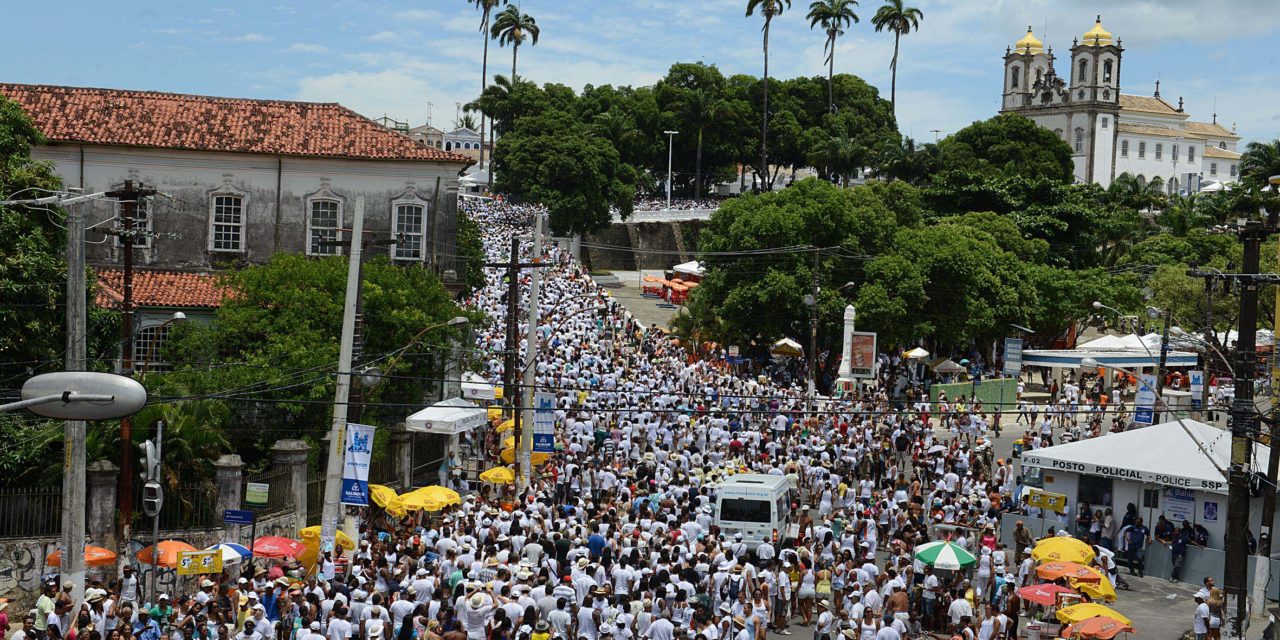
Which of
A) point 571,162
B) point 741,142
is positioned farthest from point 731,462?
point 741,142

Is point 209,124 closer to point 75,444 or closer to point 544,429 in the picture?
point 544,429

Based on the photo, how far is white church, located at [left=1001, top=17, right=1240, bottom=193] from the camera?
128 metres

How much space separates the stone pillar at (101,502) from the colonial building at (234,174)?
1634 cm

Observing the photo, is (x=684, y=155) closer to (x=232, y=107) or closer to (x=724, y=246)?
(x=724, y=246)

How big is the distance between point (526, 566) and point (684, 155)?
83196mm

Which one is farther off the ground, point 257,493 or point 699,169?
point 699,169

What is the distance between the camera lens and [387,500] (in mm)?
26297

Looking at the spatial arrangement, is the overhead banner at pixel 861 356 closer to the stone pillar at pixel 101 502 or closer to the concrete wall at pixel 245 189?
the concrete wall at pixel 245 189

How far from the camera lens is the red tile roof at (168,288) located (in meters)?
37.2

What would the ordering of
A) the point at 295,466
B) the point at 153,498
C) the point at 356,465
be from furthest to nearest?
the point at 295,466, the point at 356,465, the point at 153,498

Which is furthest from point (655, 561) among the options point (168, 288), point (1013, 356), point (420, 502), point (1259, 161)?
point (1259, 161)

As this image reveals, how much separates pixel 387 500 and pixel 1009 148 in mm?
71038

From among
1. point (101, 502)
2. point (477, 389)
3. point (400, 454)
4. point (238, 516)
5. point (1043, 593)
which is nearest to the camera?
point (1043, 593)

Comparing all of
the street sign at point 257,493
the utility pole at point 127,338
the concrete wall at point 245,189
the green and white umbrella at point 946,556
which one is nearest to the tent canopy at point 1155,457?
the green and white umbrella at point 946,556
